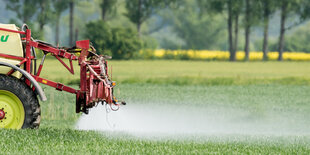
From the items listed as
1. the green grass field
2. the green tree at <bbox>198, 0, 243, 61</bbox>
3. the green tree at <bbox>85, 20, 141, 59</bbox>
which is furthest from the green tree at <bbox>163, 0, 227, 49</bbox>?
the green grass field

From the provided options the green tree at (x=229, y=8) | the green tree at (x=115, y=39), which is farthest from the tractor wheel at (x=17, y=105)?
the green tree at (x=229, y=8)

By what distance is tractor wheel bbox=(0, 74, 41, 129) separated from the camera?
1048 centimetres

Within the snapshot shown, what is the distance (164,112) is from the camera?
63.7ft

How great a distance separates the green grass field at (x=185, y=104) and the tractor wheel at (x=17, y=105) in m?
0.35

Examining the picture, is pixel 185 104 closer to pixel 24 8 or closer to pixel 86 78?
pixel 86 78

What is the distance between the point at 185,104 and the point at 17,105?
12.2 meters

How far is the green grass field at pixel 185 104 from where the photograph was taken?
9656mm

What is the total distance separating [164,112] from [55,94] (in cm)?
693

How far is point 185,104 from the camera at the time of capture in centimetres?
2214

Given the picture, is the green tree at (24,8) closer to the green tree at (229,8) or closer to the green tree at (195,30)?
the green tree at (229,8)

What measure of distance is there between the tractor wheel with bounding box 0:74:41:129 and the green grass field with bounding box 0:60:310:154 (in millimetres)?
353

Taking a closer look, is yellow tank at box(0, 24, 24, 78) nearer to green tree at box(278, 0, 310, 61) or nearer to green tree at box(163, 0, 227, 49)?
green tree at box(278, 0, 310, 61)

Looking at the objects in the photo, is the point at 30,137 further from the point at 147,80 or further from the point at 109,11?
the point at 109,11

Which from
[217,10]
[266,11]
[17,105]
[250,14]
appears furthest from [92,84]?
[266,11]
